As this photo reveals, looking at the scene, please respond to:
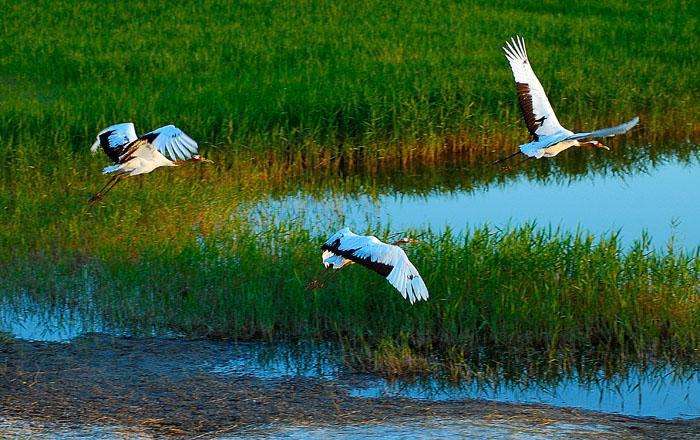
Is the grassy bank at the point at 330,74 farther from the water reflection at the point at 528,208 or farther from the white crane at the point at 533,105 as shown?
the white crane at the point at 533,105

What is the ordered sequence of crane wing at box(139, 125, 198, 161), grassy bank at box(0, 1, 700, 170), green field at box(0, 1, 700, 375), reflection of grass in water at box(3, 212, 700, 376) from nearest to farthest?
1. reflection of grass in water at box(3, 212, 700, 376)
2. green field at box(0, 1, 700, 375)
3. crane wing at box(139, 125, 198, 161)
4. grassy bank at box(0, 1, 700, 170)

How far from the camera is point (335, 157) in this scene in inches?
488

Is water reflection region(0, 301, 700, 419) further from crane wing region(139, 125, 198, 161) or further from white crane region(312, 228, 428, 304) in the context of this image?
crane wing region(139, 125, 198, 161)

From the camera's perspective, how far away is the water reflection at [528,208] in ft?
33.4

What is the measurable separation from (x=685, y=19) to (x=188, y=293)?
14.9 meters

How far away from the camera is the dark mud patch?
5.79 metres

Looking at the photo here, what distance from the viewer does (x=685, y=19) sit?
2038cm

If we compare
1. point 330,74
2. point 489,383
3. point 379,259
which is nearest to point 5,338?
point 379,259

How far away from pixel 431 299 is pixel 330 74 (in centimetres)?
787

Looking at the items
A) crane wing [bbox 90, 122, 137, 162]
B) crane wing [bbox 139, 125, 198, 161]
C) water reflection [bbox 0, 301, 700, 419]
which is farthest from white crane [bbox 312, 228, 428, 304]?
crane wing [bbox 90, 122, 137, 162]

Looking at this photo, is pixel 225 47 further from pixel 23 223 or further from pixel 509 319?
pixel 509 319

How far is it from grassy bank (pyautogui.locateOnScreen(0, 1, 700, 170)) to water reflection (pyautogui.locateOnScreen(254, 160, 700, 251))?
3.64ft

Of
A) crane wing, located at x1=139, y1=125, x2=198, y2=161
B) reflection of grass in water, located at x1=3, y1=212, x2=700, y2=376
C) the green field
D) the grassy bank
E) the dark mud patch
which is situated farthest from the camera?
the grassy bank

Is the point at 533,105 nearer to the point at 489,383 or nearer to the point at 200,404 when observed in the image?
the point at 489,383
